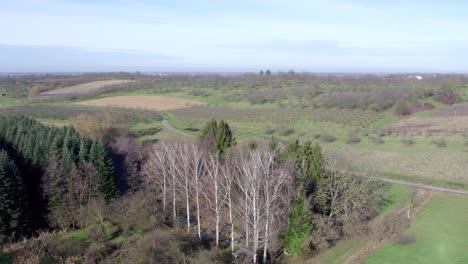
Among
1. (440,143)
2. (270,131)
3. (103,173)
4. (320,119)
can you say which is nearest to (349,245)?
(103,173)

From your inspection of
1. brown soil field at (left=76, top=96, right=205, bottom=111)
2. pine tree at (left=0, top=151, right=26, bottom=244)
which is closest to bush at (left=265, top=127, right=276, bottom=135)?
brown soil field at (left=76, top=96, right=205, bottom=111)

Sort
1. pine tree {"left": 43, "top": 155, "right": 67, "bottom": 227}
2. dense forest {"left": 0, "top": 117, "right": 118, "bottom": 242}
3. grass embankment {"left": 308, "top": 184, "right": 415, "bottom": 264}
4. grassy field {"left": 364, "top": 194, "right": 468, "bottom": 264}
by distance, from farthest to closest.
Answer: pine tree {"left": 43, "top": 155, "right": 67, "bottom": 227}
dense forest {"left": 0, "top": 117, "right": 118, "bottom": 242}
grass embankment {"left": 308, "top": 184, "right": 415, "bottom": 264}
grassy field {"left": 364, "top": 194, "right": 468, "bottom": 264}

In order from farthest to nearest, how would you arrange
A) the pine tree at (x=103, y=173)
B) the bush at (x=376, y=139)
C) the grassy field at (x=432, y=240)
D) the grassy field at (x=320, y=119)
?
1. the bush at (x=376, y=139)
2. the grassy field at (x=320, y=119)
3. the pine tree at (x=103, y=173)
4. the grassy field at (x=432, y=240)

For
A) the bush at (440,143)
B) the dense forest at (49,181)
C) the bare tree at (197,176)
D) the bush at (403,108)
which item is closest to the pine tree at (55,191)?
Answer: the dense forest at (49,181)

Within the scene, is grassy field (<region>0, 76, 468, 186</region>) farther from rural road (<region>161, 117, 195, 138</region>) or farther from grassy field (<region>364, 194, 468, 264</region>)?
grassy field (<region>364, 194, 468, 264</region>)

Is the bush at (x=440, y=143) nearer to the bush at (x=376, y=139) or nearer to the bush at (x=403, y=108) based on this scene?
the bush at (x=376, y=139)

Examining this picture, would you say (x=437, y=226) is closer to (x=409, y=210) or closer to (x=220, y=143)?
(x=409, y=210)

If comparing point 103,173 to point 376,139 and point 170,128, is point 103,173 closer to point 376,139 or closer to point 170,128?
point 170,128
